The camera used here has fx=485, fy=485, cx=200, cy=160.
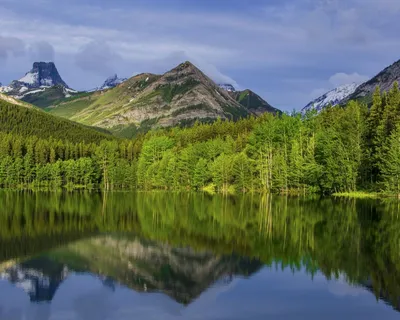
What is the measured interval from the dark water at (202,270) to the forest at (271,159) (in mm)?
53250

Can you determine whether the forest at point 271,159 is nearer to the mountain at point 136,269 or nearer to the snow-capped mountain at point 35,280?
the mountain at point 136,269

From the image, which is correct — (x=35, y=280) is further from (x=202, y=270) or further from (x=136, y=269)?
(x=202, y=270)

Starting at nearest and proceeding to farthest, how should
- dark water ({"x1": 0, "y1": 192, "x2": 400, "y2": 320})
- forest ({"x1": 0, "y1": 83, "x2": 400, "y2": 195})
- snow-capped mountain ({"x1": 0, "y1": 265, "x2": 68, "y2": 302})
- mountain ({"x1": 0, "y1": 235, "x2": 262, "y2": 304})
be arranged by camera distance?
dark water ({"x1": 0, "y1": 192, "x2": 400, "y2": 320}) → snow-capped mountain ({"x1": 0, "y1": 265, "x2": 68, "y2": 302}) → mountain ({"x1": 0, "y1": 235, "x2": 262, "y2": 304}) → forest ({"x1": 0, "y1": 83, "x2": 400, "y2": 195})

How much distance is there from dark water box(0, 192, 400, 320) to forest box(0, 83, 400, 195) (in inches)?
2096

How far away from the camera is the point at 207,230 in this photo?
47.9 metres

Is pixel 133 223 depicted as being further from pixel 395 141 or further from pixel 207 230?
pixel 395 141

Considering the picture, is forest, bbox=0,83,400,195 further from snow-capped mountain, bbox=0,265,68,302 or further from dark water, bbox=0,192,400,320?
snow-capped mountain, bbox=0,265,68,302

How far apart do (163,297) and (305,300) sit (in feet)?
23.3

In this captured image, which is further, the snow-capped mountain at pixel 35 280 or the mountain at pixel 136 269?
the mountain at pixel 136 269

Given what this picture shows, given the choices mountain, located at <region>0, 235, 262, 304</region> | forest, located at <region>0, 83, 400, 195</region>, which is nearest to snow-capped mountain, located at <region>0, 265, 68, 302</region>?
mountain, located at <region>0, 235, 262, 304</region>

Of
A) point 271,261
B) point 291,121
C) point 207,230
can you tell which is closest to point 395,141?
point 291,121

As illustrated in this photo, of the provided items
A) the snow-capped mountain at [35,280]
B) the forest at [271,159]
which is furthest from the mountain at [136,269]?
the forest at [271,159]

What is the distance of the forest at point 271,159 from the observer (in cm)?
10250

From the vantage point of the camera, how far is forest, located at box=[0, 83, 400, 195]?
102 m
